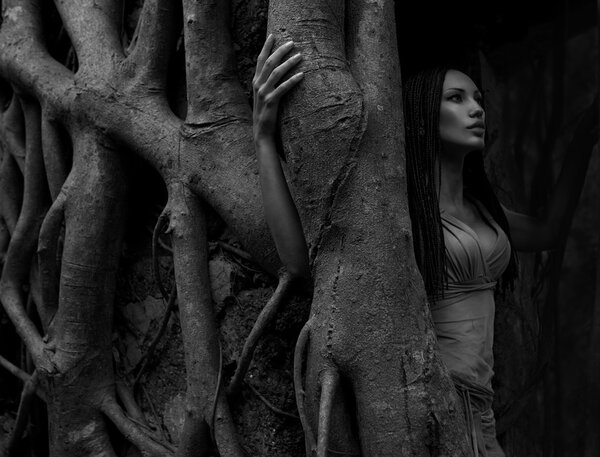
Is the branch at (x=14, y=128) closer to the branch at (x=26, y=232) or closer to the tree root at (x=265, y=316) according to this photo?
the branch at (x=26, y=232)

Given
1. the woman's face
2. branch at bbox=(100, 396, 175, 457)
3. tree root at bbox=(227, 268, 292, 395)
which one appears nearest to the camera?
tree root at bbox=(227, 268, 292, 395)

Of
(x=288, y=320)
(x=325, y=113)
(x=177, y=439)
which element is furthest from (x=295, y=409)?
(x=325, y=113)

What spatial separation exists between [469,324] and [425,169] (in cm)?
48

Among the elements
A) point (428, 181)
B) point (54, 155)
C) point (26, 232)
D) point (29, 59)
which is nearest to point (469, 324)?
point (428, 181)

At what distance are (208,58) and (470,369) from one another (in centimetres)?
123

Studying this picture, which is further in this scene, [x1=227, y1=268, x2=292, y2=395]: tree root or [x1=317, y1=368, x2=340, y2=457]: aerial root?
[x1=227, y1=268, x2=292, y2=395]: tree root

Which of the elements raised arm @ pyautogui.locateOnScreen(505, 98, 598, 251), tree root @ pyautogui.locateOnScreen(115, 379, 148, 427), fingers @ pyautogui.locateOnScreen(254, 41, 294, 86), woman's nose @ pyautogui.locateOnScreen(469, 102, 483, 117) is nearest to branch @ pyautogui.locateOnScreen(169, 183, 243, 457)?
tree root @ pyautogui.locateOnScreen(115, 379, 148, 427)

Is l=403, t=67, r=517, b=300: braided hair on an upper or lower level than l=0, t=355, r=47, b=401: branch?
upper

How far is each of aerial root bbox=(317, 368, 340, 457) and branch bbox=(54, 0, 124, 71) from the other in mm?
1397

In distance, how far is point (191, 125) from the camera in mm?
2562

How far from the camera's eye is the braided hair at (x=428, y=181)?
7.70 ft

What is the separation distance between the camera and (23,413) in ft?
10.0

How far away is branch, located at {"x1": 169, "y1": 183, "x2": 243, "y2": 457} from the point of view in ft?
7.90

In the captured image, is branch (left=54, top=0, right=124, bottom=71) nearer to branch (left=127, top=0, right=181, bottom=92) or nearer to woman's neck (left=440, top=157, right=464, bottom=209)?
branch (left=127, top=0, right=181, bottom=92)
